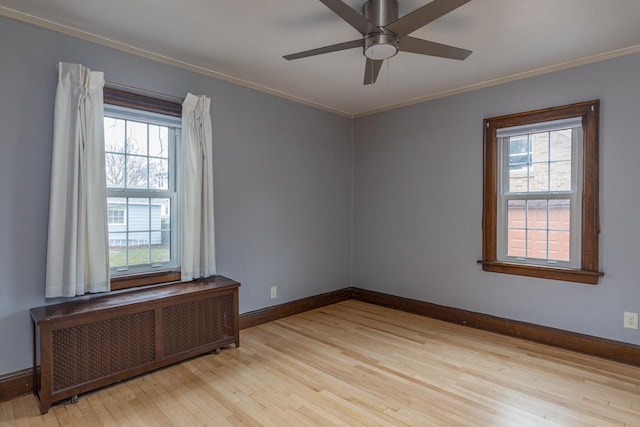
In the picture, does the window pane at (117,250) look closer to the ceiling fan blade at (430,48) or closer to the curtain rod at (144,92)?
the curtain rod at (144,92)

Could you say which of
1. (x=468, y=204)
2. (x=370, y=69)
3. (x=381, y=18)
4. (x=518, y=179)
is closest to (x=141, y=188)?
(x=370, y=69)

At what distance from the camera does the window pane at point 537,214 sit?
333 cm

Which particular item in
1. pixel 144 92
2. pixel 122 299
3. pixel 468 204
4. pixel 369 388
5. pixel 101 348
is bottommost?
pixel 369 388

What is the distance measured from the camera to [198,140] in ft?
10.4

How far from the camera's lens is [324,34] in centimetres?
261

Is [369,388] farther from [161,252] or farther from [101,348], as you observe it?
[161,252]

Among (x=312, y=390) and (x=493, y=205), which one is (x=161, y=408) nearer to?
(x=312, y=390)

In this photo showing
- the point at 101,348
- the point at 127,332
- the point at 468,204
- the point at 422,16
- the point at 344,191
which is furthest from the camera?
the point at 344,191

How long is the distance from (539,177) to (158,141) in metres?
3.51

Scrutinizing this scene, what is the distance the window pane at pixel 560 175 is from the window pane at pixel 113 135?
3.77 meters

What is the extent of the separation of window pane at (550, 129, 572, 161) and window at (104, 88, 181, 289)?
3404 mm

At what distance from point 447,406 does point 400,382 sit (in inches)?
15.0

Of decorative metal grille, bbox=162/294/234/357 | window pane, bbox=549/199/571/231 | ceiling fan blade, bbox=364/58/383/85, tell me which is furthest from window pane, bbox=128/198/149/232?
window pane, bbox=549/199/571/231

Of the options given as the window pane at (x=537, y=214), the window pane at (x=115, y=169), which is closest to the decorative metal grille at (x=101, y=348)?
the window pane at (x=115, y=169)
